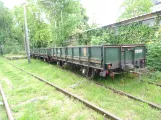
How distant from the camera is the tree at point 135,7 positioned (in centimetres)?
2436

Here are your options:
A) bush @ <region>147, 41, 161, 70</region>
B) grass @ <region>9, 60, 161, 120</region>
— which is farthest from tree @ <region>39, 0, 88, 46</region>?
grass @ <region>9, 60, 161, 120</region>

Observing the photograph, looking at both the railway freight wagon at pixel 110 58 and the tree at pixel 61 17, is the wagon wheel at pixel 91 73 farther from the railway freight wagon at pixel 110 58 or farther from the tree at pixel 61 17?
the tree at pixel 61 17

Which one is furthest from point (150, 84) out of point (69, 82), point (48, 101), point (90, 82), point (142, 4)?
point (142, 4)

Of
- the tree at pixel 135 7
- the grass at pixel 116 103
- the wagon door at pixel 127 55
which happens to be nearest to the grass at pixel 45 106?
the grass at pixel 116 103

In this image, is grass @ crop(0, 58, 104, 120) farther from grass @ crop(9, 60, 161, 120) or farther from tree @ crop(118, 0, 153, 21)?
tree @ crop(118, 0, 153, 21)

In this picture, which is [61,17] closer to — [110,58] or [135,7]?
[110,58]

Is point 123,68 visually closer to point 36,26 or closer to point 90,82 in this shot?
point 90,82

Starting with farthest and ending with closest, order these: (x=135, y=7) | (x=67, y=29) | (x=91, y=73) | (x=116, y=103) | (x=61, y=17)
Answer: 1. (x=135, y=7)
2. (x=61, y=17)
3. (x=67, y=29)
4. (x=91, y=73)
5. (x=116, y=103)

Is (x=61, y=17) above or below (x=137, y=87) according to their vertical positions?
above

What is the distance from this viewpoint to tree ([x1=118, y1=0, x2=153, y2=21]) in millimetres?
24359

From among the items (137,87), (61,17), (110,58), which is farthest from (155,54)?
(61,17)

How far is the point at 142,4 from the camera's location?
2464cm

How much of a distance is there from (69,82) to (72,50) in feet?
5.93

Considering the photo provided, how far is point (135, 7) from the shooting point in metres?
25.7
